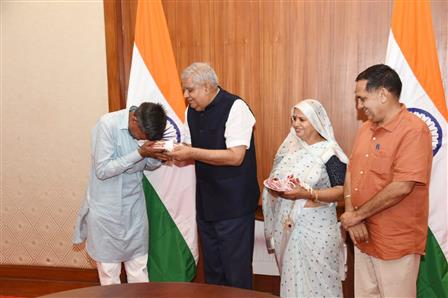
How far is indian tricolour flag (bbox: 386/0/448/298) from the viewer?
98.7 inches

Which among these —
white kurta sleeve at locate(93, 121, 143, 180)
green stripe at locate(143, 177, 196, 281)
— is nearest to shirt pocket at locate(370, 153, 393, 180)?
white kurta sleeve at locate(93, 121, 143, 180)

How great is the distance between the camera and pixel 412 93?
2527 mm

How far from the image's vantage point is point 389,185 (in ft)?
6.71

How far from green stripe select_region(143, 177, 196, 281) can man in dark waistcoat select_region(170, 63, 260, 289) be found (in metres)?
0.22

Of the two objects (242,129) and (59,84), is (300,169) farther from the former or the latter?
(59,84)

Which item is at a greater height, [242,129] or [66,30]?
[66,30]

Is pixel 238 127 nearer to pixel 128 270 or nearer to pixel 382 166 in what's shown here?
pixel 382 166

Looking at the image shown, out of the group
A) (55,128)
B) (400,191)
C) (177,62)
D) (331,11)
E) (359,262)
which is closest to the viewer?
(400,191)

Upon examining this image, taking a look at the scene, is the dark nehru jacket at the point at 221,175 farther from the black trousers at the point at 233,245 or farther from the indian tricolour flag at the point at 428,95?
the indian tricolour flag at the point at 428,95

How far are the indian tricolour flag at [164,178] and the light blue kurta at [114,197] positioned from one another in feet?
0.81

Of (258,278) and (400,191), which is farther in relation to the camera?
(258,278)

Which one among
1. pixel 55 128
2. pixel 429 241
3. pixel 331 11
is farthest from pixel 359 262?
pixel 55 128

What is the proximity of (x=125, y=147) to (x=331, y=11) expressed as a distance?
149 centimetres

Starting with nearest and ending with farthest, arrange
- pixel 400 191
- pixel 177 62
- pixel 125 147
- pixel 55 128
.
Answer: pixel 400 191
pixel 125 147
pixel 177 62
pixel 55 128
